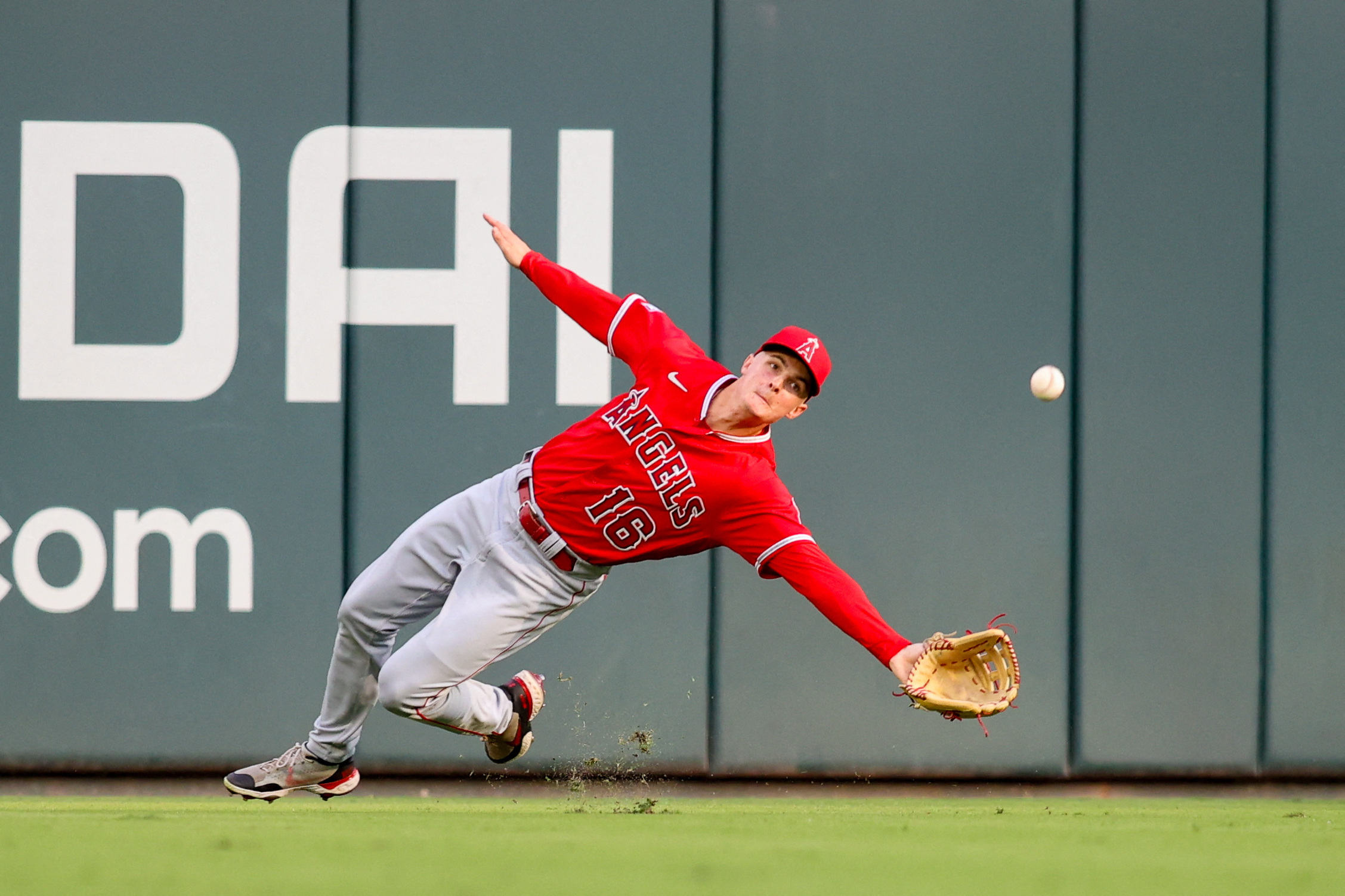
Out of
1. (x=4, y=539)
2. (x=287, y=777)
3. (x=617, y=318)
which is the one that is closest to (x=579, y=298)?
(x=617, y=318)

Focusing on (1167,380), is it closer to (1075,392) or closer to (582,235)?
(1075,392)

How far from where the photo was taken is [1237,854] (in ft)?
10.2

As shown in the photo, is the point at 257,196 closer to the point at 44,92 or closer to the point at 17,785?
the point at 44,92

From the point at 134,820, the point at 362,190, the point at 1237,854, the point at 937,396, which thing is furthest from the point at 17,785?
the point at 1237,854

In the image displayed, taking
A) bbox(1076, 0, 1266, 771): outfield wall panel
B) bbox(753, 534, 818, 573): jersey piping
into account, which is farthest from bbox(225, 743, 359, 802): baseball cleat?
bbox(1076, 0, 1266, 771): outfield wall panel

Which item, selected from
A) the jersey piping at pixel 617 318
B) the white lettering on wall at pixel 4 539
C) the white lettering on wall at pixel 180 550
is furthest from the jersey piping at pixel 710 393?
the white lettering on wall at pixel 4 539

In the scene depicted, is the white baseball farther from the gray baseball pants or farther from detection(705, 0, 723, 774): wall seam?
the gray baseball pants

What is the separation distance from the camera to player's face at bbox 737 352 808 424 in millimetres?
2904

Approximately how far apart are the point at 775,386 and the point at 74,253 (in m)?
2.79

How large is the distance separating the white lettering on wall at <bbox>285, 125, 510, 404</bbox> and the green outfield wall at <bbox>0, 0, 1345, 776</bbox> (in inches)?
0.5

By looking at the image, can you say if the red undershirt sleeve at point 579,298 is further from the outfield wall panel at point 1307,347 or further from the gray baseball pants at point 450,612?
the outfield wall panel at point 1307,347

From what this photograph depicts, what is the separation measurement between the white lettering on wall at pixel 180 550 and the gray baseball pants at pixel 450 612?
117 cm

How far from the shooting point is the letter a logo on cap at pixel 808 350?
287 cm

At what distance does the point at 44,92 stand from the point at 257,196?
0.83 m
